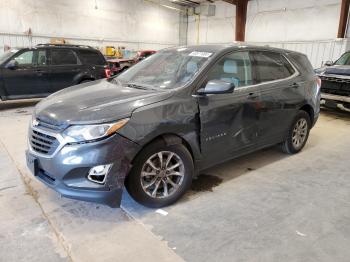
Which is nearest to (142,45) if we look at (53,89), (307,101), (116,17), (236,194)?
(116,17)

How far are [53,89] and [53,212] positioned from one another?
5.75 metres

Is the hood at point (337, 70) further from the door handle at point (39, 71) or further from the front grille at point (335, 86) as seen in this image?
the door handle at point (39, 71)

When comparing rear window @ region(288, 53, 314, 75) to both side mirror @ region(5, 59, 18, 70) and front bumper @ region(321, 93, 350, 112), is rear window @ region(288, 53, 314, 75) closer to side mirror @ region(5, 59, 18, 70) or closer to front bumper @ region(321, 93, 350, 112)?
front bumper @ region(321, 93, 350, 112)

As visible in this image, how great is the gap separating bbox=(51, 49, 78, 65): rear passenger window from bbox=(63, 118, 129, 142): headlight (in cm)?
608

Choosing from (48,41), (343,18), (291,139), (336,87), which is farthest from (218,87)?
(48,41)

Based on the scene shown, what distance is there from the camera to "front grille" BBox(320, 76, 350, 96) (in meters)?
6.61

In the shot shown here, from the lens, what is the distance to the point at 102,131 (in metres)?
2.27

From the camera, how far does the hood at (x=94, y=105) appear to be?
232cm

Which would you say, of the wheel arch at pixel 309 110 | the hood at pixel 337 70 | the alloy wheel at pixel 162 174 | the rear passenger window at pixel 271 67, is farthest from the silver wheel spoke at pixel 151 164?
the hood at pixel 337 70

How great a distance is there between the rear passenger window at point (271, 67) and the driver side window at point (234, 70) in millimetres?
172

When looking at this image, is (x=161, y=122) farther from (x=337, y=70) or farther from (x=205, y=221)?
(x=337, y=70)

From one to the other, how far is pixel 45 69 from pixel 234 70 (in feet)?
19.4

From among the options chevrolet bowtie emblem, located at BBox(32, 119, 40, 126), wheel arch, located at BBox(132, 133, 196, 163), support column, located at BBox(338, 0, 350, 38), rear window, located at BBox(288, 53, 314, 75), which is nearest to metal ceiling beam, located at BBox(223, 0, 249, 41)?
support column, located at BBox(338, 0, 350, 38)

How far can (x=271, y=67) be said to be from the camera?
12.0 ft
